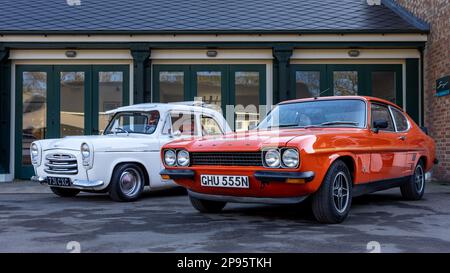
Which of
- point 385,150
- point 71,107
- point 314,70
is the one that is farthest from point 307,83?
point 385,150

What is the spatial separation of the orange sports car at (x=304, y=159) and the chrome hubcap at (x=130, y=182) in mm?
1802

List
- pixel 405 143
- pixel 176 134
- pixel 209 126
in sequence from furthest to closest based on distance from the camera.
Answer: pixel 209 126
pixel 176 134
pixel 405 143

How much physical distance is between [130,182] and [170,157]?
6.72 feet

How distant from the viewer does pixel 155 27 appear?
11.5 metres

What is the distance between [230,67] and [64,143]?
18.3 ft

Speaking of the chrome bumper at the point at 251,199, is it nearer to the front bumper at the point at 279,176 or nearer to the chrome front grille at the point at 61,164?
the front bumper at the point at 279,176

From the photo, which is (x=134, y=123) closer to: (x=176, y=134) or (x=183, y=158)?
(x=176, y=134)

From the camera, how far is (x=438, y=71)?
10562 mm

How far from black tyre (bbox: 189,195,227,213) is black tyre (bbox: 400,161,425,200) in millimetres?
2838

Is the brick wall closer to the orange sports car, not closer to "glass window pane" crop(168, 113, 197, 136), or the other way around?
the orange sports car

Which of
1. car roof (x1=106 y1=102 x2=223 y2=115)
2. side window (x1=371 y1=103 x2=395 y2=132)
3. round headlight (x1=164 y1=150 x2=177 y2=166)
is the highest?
car roof (x1=106 y1=102 x2=223 y2=115)

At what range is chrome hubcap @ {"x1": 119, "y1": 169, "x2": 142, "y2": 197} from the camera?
283 inches

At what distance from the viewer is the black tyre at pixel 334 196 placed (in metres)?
4.74

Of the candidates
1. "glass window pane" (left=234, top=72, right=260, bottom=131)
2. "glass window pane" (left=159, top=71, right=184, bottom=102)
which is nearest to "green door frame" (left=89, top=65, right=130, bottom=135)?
"glass window pane" (left=159, top=71, right=184, bottom=102)
